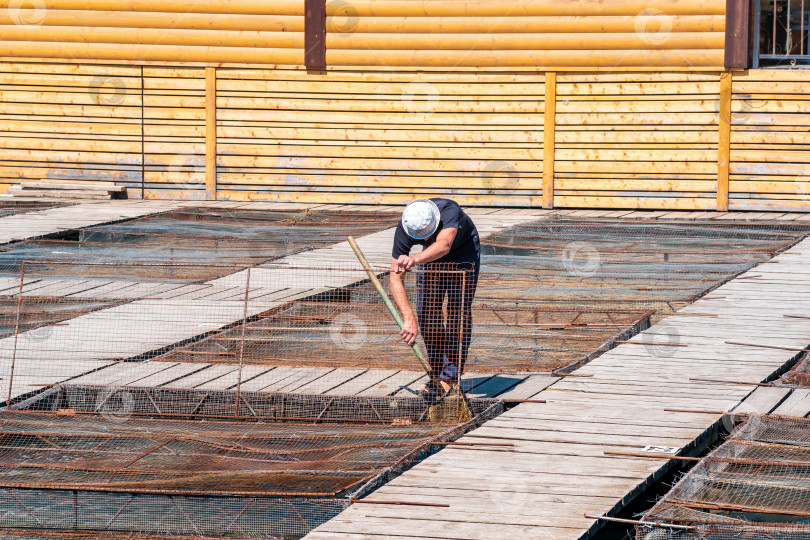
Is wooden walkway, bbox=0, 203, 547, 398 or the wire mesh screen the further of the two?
wooden walkway, bbox=0, 203, 547, 398

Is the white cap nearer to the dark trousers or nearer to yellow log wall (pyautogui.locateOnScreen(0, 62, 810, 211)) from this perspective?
the dark trousers

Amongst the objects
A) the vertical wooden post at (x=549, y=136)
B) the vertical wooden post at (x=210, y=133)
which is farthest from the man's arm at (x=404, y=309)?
the vertical wooden post at (x=210, y=133)

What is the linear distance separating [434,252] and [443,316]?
0.58m

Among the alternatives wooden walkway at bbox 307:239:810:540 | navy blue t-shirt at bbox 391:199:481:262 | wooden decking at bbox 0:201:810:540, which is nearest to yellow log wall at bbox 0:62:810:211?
wooden decking at bbox 0:201:810:540

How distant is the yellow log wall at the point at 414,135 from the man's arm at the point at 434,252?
1005 centimetres

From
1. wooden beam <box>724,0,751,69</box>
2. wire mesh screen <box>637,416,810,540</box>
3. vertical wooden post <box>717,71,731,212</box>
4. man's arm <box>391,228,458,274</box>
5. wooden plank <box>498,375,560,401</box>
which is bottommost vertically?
wire mesh screen <box>637,416,810,540</box>

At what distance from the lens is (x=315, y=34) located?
17234mm

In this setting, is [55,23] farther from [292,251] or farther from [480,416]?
[480,416]

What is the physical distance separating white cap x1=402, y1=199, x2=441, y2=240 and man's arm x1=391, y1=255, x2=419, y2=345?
0.65 ft

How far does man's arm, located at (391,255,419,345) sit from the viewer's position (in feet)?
22.3

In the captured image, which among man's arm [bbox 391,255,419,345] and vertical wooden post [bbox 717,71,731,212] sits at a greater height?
vertical wooden post [bbox 717,71,731,212]

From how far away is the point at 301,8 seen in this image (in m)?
17.2

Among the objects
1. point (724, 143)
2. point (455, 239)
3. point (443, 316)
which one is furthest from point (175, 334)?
point (724, 143)

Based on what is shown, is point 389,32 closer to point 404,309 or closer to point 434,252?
point 434,252
